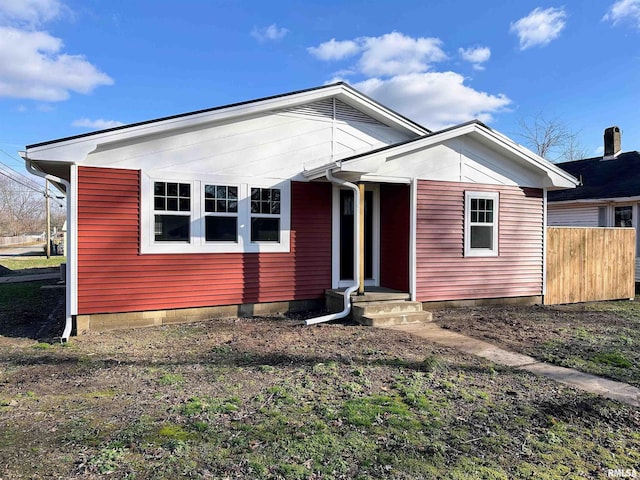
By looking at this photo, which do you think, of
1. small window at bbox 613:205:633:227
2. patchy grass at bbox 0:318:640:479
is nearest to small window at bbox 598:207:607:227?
small window at bbox 613:205:633:227

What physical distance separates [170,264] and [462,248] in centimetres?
589

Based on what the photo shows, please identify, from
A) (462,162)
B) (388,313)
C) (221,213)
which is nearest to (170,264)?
(221,213)

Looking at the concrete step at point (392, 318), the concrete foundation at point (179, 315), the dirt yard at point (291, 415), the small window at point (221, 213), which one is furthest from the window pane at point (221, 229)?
the concrete step at point (392, 318)

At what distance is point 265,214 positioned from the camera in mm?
8188

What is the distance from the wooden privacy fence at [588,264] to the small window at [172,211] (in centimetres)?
810

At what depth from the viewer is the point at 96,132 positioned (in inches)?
264

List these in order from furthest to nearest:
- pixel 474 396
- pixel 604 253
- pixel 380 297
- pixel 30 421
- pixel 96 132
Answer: pixel 604 253 → pixel 380 297 → pixel 96 132 → pixel 474 396 → pixel 30 421

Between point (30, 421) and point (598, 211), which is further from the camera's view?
point (598, 211)

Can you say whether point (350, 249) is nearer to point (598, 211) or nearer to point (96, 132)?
point (96, 132)

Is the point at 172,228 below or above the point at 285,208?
below

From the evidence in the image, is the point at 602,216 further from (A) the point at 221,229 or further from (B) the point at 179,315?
(B) the point at 179,315

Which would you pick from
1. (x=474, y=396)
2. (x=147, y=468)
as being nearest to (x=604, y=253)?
(x=474, y=396)

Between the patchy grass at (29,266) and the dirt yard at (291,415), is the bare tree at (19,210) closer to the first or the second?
the patchy grass at (29,266)

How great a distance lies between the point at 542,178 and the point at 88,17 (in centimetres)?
1257
